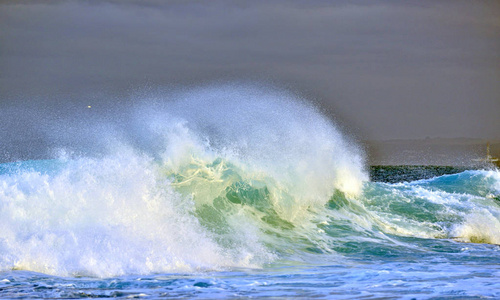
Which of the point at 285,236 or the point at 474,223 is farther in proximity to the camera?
the point at 474,223

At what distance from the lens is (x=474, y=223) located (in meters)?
15.5

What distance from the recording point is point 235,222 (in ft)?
41.3

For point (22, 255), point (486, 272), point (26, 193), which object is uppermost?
point (26, 193)

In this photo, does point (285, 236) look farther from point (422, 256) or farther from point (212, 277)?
point (212, 277)

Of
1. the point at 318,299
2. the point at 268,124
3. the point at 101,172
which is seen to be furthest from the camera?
the point at 268,124

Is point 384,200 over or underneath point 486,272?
over

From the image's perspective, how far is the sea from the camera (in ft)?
28.0

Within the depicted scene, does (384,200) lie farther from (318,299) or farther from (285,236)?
(318,299)

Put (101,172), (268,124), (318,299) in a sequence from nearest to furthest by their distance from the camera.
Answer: (318,299), (101,172), (268,124)

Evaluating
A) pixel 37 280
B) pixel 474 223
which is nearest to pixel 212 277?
pixel 37 280

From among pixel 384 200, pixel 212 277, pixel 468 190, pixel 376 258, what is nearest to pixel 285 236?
pixel 376 258

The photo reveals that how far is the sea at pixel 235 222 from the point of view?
28.0 feet

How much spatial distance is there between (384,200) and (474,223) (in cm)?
293

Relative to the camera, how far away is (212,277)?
8.88m
